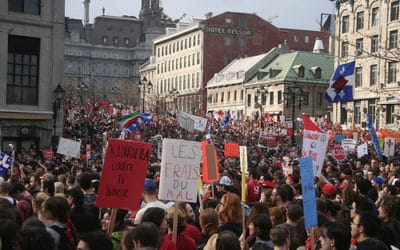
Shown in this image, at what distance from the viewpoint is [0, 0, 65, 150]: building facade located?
1112 inches

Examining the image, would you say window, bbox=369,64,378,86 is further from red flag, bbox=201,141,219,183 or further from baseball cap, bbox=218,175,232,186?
red flag, bbox=201,141,219,183

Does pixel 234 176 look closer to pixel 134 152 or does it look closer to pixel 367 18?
pixel 134 152

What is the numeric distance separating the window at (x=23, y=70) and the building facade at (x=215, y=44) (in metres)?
60.9

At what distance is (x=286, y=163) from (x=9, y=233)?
10.9 m

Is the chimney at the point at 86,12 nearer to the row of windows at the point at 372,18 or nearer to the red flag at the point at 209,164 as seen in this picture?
the row of windows at the point at 372,18

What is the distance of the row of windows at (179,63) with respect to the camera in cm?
9582

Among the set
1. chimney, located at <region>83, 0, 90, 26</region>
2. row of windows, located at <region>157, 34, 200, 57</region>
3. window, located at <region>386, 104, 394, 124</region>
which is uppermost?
chimney, located at <region>83, 0, 90, 26</region>

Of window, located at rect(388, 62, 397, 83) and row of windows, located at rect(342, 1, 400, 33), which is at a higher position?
row of windows, located at rect(342, 1, 400, 33)

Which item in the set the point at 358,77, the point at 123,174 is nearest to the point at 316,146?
the point at 123,174

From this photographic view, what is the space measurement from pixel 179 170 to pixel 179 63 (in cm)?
9538

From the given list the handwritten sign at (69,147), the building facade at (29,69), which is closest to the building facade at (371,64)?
the building facade at (29,69)

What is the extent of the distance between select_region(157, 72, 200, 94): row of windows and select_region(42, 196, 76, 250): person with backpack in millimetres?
88486

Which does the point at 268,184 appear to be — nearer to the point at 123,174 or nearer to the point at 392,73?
the point at 123,174

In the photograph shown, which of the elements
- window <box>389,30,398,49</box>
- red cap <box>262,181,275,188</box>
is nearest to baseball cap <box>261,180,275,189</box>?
red cap <box>262,181,275,188</box>
